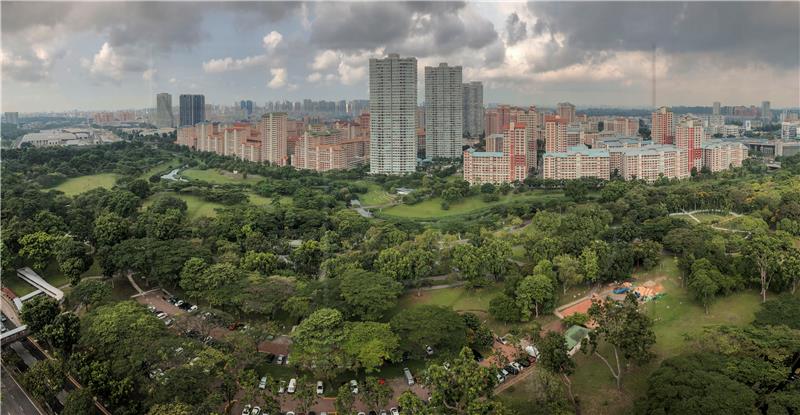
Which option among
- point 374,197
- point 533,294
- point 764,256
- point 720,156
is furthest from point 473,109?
point 533,294

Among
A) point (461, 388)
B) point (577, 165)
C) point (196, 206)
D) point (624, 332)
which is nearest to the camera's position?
point (461, 388)

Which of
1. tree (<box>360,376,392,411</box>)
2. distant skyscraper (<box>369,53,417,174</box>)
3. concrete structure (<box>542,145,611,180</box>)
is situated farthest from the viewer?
distant skyscraper (<box>369,53,417,174</box>)

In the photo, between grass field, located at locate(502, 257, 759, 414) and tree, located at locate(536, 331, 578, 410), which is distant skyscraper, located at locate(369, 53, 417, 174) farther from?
tree, located at locate(536, 331, 578, 410)

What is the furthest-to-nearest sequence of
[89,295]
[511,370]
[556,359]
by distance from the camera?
1. [89,295]
2. [511,370]
3. [556,359]

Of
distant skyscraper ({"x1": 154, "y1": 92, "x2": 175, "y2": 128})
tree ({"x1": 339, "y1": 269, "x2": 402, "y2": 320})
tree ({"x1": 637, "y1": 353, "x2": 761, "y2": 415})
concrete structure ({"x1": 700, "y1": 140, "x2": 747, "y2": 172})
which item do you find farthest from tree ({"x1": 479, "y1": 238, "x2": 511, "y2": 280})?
distant skyscraper ({"x1": 154, "y1": 92, "x2": 175, "y2": 128})

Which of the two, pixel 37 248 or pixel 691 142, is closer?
pixel 37 248

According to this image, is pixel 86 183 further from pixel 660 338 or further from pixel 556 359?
pixel 660 338

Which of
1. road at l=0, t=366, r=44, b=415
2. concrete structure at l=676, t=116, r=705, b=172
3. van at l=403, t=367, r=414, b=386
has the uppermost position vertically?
concrete structure at l=676, t=116, r=705, b=172
